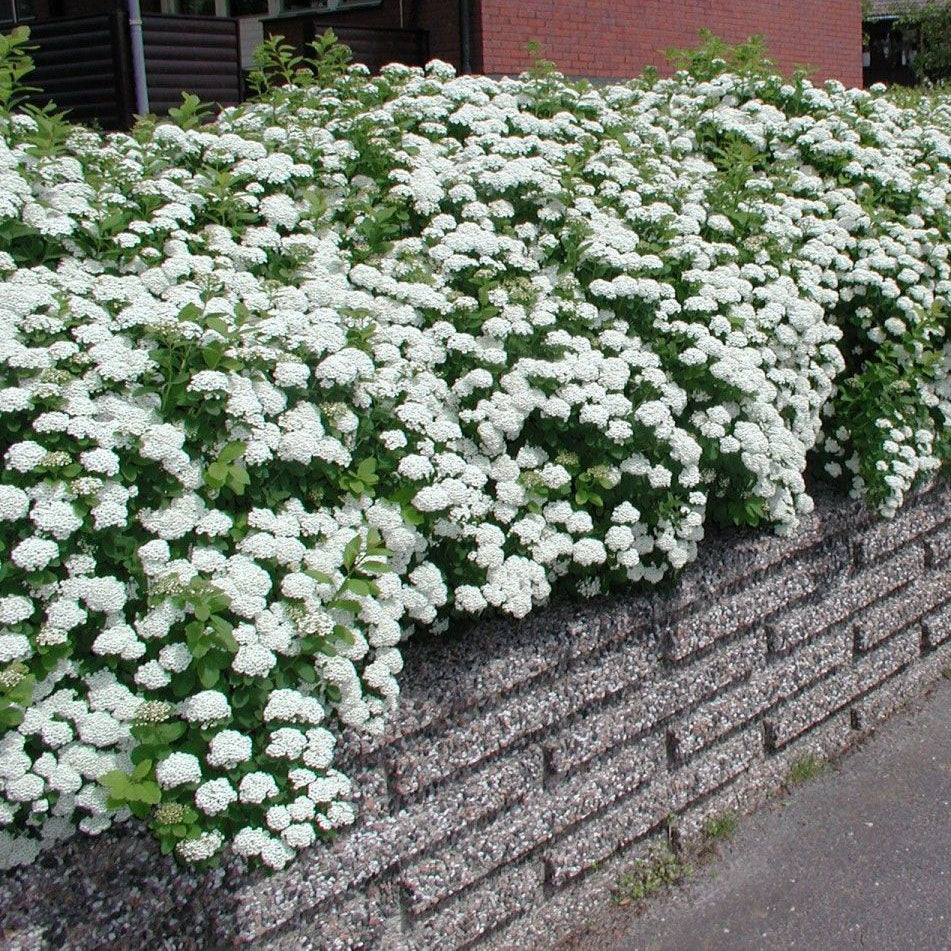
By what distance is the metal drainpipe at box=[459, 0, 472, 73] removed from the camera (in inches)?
389

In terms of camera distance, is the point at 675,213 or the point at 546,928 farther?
the point at 675,213

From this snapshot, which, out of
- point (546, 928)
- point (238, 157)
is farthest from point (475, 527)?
point (238, 157)

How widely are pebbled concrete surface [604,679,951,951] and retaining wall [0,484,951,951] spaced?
16 cm

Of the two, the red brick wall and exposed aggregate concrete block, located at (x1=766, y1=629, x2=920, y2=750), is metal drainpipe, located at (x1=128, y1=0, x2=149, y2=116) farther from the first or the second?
exposed aggregate concrete block, located at (x1=766, y1=629, x2=920, y2=750)

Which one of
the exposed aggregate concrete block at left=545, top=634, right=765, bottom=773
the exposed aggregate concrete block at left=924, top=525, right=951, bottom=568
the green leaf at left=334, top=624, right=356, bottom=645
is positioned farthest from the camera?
the exposed aggregate concrete block at left=924, top=525, right=951, bottom=568

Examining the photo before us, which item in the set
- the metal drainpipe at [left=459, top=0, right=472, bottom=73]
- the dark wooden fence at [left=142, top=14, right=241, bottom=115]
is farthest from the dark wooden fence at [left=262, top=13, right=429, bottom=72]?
the dark wooden fence at [left=142, top=14, right=241, bottom=115]

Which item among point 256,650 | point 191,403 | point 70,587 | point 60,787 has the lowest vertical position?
point 60,787

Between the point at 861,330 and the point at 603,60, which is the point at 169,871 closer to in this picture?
the point at 861,330

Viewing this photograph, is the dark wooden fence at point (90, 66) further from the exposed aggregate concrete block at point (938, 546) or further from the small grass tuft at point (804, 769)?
the small grass tuft at point (804, 769)

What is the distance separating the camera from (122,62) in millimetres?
8148

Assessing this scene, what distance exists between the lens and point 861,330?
487 centimetres

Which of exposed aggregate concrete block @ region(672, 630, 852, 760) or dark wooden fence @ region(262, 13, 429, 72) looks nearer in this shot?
exposed aggregate concrete block @ region(672, 630, 852, 760)

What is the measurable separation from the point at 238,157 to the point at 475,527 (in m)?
1.67

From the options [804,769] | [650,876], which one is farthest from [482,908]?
[804,769]
